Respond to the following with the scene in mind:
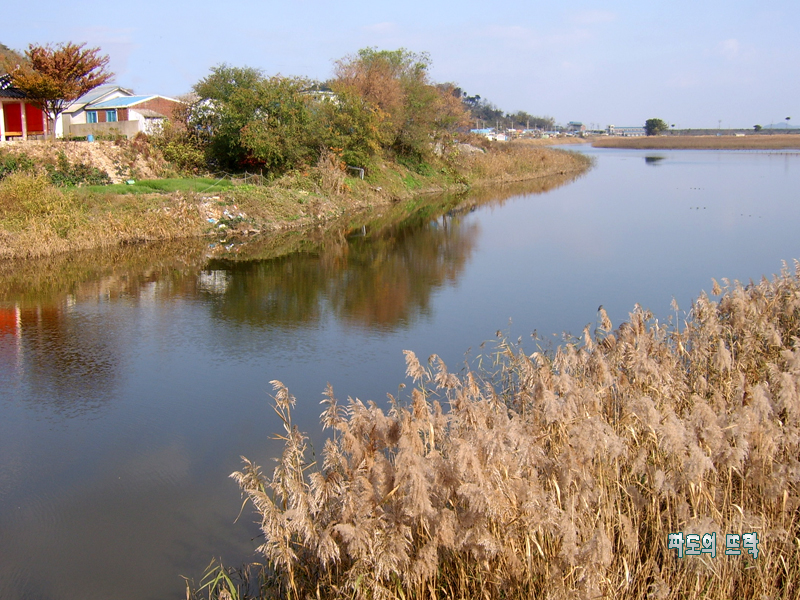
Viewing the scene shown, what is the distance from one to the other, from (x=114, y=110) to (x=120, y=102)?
20.1 inches

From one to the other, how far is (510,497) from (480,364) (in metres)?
5.53

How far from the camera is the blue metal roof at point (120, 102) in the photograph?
3294cm

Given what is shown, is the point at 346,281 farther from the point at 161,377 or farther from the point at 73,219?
the point at 73,219

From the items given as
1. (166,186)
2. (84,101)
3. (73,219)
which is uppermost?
(84,101)

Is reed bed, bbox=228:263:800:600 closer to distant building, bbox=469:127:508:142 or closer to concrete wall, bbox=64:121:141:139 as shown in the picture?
concrete wall, bbox=64:121:141:139

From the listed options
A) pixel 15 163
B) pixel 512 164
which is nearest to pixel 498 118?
pixel 512 164

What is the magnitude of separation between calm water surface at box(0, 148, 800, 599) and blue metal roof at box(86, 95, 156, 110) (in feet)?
56.8

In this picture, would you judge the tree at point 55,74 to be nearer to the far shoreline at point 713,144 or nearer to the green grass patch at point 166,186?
the green grass patch at point 166,186

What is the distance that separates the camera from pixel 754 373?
Answer: 658 centimetres

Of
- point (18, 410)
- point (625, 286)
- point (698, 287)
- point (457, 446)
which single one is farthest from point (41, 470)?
point (698, 287)

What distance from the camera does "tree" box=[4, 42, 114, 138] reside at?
26.1 meters

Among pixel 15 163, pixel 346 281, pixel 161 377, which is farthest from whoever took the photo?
pixel 15 163

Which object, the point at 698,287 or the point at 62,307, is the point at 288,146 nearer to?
the point at 62,307

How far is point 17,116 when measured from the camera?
1115 inches
